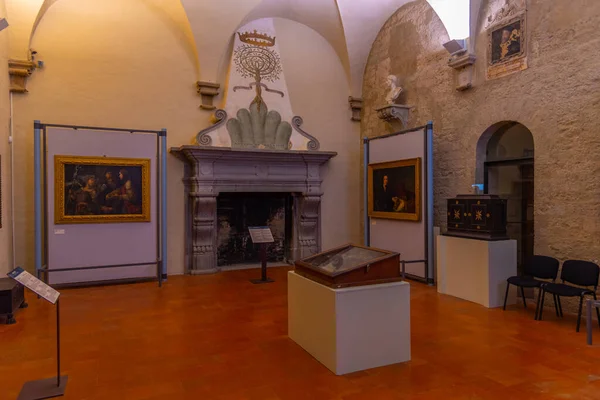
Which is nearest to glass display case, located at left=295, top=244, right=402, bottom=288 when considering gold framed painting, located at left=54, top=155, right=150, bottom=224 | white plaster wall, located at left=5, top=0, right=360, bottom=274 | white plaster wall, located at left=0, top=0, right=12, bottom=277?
gold framed painting, located at left=54, top=155, right=150, bottom=224

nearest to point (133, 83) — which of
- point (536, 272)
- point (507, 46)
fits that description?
point (507, 46)

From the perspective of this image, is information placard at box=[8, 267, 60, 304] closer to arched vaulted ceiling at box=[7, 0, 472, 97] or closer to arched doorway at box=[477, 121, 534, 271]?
arched vaulted ceiling at box=[7, 0, 472, 97]

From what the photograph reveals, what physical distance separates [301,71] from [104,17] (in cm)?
431

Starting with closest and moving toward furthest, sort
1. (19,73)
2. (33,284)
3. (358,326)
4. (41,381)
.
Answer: (33,284) → (41,381) → (358,326) → (19,73)

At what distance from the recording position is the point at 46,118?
8016 mm

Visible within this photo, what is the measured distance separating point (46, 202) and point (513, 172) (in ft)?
26.1

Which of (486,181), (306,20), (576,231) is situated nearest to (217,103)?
(306,20)

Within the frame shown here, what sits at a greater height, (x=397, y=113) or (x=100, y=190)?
(x=397, y=113)

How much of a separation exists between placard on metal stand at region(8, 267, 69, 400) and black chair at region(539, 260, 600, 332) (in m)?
5.33

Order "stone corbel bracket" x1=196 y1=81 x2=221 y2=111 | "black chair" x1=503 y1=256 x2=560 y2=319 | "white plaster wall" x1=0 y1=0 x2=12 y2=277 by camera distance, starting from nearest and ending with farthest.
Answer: "black chair" x1=503 y1=256 x2=560 y2=319
"white plaster wall" x1=0 y1=0 x2=12 y2=277
"stone corbel bracket" x1=196 y1=81 x2=221 y2=111

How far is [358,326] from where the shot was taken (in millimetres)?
3971

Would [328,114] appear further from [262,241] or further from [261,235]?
[262,241]

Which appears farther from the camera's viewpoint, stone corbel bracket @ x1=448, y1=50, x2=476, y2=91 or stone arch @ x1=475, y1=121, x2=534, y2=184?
stone corbel bracket @ x1=448, y1=50, x2=476, y2=91

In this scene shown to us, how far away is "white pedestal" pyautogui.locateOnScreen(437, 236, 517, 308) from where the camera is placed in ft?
20.1
